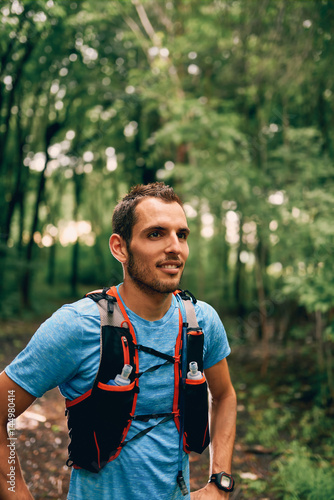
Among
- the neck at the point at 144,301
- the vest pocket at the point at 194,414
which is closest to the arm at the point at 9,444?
the neck at the point at 144,301

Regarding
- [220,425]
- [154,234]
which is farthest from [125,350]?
[220,425]

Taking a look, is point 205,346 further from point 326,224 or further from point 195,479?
point 326,224

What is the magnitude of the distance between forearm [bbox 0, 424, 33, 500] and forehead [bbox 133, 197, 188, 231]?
0.99 m

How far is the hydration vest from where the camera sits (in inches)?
55.4

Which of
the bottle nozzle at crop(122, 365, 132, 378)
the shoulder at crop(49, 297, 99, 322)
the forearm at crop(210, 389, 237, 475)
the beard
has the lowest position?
the forearm at crop(210, 389, 237, 475)

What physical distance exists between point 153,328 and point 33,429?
14.4ft

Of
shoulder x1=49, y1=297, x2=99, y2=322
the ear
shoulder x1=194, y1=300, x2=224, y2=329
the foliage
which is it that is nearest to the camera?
shoulder x1=49, y1=297, x2=99, y2=322

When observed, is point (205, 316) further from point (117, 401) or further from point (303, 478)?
point (303, 478)

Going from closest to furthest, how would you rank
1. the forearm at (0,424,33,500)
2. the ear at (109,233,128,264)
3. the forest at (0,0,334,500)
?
the forearm at (0,424,33,500)
the ear at (109,233,128,264)
the forest at (0,0,334,500)

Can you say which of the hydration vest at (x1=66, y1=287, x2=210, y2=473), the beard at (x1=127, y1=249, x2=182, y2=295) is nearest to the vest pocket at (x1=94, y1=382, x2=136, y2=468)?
the hydration vest at (x1=66, y1=287, x2=210, y2=473)

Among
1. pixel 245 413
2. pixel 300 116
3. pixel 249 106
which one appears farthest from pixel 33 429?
pixel 249 106

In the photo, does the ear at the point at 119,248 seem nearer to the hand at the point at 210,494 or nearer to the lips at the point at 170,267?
the lips at the point at 170,267

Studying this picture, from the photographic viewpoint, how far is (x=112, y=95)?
34.0 ft

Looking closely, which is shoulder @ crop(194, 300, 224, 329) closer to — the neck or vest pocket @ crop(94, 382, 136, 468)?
the neck
